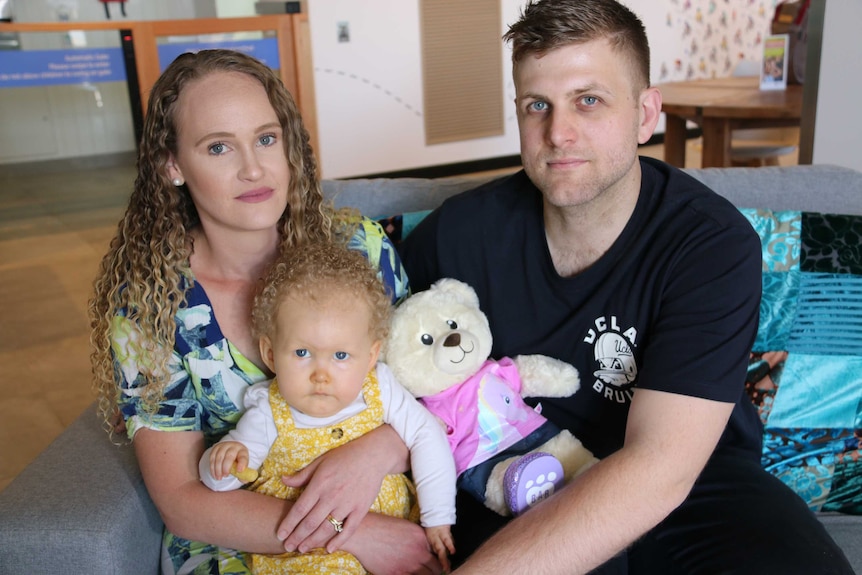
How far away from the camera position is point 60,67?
520 centimetres

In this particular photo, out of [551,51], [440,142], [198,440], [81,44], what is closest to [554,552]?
[198,440]

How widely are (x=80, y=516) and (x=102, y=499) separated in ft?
0.18

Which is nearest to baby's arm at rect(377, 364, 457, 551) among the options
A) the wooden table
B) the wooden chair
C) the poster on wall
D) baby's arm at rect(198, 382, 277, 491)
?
baby's arm at rect(198, 382, 277, 491)

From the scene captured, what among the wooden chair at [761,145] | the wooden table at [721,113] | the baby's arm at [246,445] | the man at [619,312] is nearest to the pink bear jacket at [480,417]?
the man at [619,312]

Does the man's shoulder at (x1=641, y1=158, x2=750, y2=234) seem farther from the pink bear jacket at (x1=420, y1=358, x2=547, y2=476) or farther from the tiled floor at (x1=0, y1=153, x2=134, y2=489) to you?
the tiled floor at (x1=0, y1=153, x2=134, y2=489)

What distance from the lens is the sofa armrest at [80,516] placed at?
1.40 m

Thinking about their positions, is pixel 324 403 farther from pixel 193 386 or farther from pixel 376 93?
pixel 376 93

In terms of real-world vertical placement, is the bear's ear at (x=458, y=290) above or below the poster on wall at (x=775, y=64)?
below

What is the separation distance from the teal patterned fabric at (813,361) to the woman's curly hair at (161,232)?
1.01 meters

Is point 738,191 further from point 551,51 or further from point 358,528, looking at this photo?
point 358,528

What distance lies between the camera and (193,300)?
1.57m

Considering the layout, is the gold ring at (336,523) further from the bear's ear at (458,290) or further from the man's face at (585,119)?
the man's face at (585,119)

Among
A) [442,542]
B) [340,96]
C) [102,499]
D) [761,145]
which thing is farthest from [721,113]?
[340,96]

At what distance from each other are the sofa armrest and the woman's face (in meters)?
0.54
